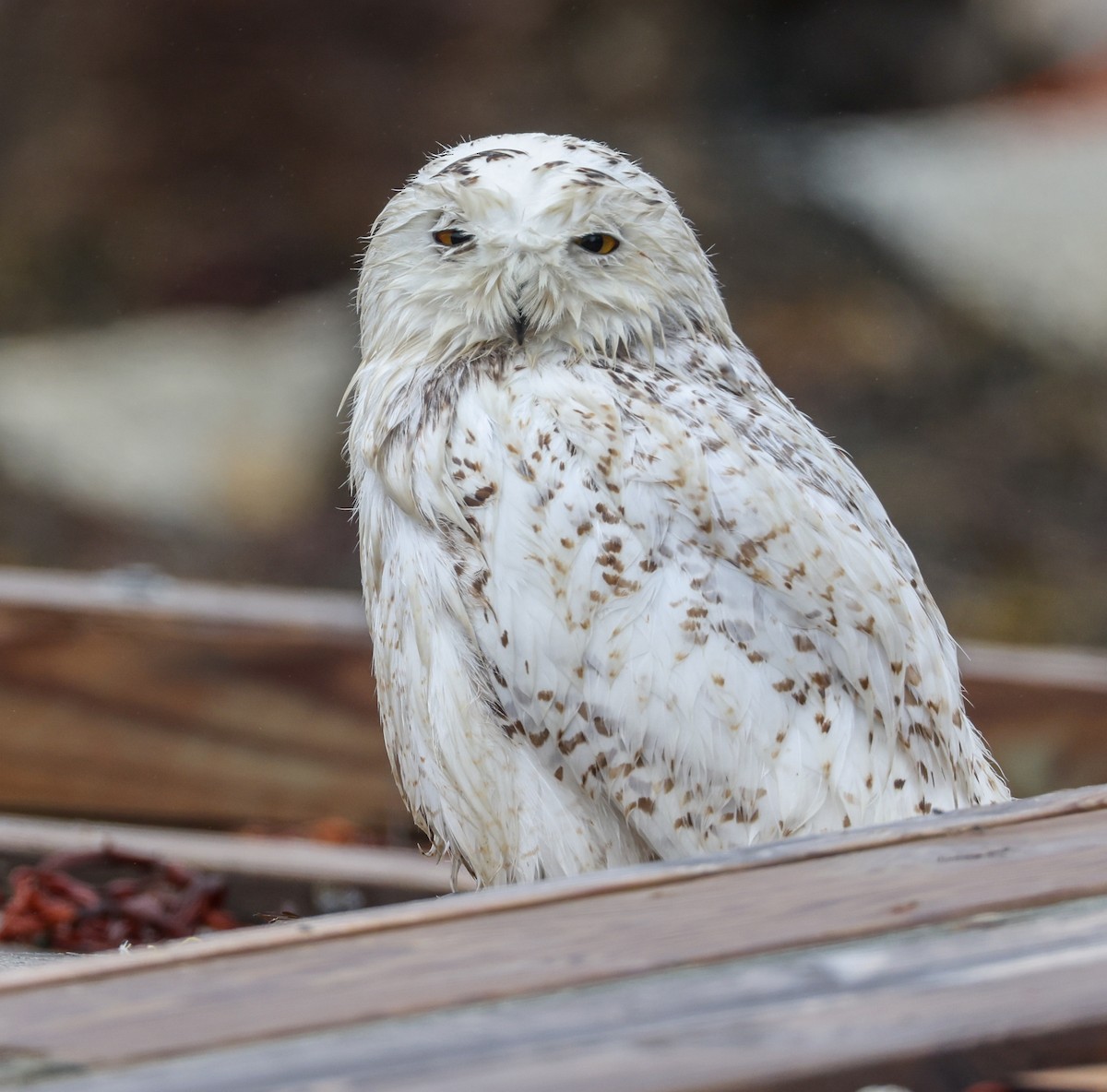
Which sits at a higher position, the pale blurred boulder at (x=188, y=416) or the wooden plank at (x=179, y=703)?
the pale blurred boulder at (x=188, y=416)

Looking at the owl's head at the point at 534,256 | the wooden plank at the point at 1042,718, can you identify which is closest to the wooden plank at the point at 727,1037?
the owl's head at the point at 534,256

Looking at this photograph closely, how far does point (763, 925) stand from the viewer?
3.12 ft

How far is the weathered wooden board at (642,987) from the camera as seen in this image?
0.81m

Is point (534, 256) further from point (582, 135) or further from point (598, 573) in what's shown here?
point (582, 135)

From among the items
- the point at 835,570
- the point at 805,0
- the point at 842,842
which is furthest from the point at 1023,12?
the point at 842,842

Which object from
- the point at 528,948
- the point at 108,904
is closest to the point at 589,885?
the point at 528,948

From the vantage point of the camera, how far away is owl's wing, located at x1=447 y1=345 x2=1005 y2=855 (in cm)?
156

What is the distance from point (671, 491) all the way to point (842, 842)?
23.8 inches

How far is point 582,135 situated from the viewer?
19.2 feet

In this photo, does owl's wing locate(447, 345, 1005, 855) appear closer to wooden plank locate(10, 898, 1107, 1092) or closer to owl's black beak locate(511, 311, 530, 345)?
owl's black beak locate(511, 311, 530, 345)

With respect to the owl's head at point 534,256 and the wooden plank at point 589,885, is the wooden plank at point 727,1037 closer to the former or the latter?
the wooden plank at point 589,885

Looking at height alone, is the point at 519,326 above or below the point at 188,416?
below

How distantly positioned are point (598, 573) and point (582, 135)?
15.2 feet

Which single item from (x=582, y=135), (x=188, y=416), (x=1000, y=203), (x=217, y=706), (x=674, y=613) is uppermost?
(x=582, y=135)
